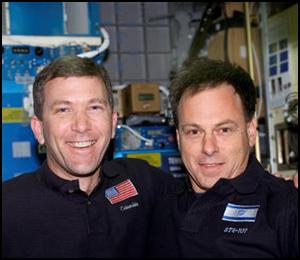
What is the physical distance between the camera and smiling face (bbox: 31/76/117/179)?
2.02 metres

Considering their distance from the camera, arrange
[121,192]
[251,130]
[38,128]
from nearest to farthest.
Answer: [251,130]
[121,192]
[38,128]

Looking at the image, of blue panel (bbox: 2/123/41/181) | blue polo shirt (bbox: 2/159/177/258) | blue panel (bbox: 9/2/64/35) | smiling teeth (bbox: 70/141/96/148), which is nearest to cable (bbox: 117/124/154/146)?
blue panel (bbox: 2/123/41/181)

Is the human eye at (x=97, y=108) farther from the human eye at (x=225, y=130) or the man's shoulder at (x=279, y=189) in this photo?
the man's shoulder at (x=279, y=189)

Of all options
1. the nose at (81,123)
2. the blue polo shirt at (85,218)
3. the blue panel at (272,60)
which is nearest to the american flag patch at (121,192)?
the blue polo shirt at (85,218)

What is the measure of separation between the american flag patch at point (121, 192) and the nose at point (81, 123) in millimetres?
271

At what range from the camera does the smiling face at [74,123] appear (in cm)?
202

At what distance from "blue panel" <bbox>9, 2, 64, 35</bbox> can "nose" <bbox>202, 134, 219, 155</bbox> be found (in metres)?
2.19

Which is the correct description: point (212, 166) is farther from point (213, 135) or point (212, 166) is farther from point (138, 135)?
point (138, 135)

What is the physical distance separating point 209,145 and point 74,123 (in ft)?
1.86

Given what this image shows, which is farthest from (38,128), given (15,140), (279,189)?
(15,140)

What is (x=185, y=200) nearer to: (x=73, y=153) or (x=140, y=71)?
(x=73, y=153)

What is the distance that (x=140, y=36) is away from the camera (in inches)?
187

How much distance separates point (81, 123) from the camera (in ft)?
6.57

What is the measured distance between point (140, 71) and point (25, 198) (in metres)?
2.95
